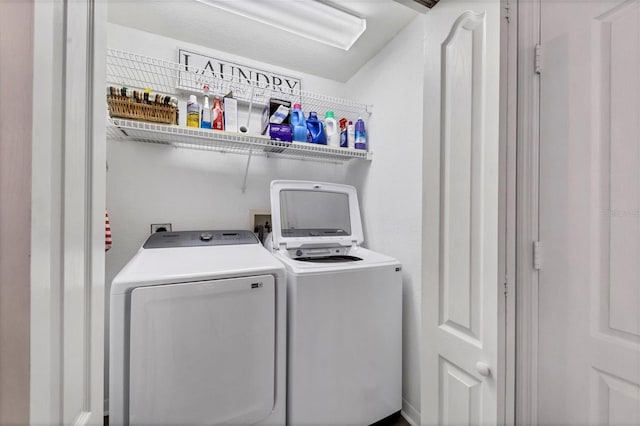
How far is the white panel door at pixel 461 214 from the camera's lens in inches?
33.1

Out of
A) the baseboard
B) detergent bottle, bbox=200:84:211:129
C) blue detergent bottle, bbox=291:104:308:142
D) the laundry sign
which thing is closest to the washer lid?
blue detergent bottle, bbox=291:104:308:142

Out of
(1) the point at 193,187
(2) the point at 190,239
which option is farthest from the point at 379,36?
(2) the point at 190,239

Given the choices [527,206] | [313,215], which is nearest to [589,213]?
[527,206]

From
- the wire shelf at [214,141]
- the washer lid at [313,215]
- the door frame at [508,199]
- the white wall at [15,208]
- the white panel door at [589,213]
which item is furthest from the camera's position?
the washer lid at [313,215]

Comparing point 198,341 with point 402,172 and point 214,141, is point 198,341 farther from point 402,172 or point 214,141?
point 402,172

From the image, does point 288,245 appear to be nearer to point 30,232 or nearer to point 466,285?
point 466,285

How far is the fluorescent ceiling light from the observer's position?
147 cm

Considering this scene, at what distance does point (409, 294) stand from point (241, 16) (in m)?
2.09

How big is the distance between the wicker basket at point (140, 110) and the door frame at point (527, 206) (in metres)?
1.68

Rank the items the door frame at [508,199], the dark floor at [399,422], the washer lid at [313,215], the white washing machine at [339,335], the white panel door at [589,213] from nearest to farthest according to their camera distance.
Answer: the white panel door at [589,213], the door frame at [508,199], the white washing machine at [339,335], the dark floor at [399,422], the washer lid at [313,215]

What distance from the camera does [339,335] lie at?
4.63ft

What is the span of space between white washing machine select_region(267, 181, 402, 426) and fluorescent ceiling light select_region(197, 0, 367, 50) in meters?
1.11

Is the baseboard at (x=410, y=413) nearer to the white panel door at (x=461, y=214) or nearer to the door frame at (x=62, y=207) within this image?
the white panel door at (x=461, y=214)

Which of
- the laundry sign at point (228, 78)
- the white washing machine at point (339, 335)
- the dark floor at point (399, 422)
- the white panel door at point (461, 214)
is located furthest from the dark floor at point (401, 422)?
the laundry sign at point (228, 78)
